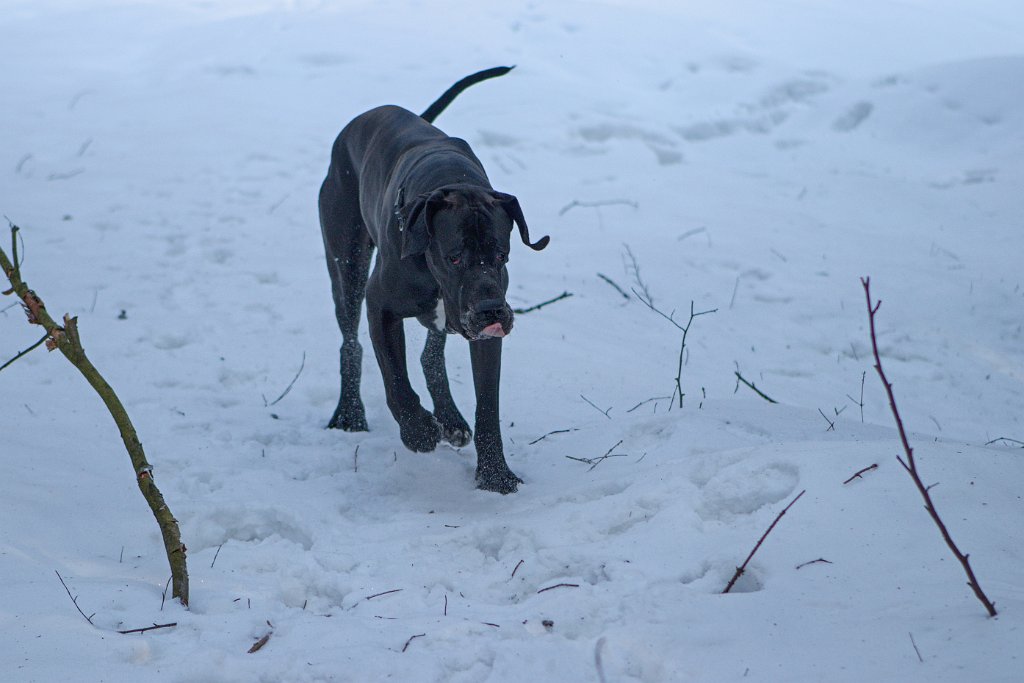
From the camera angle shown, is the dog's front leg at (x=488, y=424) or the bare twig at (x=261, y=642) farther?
the dog's front leg at (x=488, y=424)

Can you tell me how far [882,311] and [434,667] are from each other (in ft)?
15.4

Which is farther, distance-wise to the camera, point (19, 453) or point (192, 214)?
point (192, 214)

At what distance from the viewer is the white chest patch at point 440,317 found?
3553 mm

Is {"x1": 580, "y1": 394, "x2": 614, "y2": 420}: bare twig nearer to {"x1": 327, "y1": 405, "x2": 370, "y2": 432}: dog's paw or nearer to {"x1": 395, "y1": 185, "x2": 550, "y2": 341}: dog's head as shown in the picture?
{"x1": 327, "y1": 405, "x2": 370, "y2": 432}: dog's paw

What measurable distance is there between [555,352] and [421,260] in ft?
6.11

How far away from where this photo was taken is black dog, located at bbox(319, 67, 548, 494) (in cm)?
322

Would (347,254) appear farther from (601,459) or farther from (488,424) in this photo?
(601,459)

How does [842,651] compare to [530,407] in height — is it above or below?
above

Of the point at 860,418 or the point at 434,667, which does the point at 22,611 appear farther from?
the point at 860,418

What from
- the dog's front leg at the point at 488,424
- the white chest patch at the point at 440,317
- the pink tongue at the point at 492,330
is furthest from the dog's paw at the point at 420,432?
the pink tongue at the point at 492,330

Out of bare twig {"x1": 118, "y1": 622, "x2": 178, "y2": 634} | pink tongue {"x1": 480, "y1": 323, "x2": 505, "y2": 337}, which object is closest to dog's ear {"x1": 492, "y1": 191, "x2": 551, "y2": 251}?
pink tongue {"x1": 480, "y1": 323, "x2": 505, "y2": 337}

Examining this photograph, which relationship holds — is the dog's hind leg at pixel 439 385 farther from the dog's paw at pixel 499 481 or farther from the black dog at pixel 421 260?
the dog's paw at pixel 499 481

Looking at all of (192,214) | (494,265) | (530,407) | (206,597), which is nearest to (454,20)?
(192,214)

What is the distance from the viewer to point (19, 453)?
3.24m
